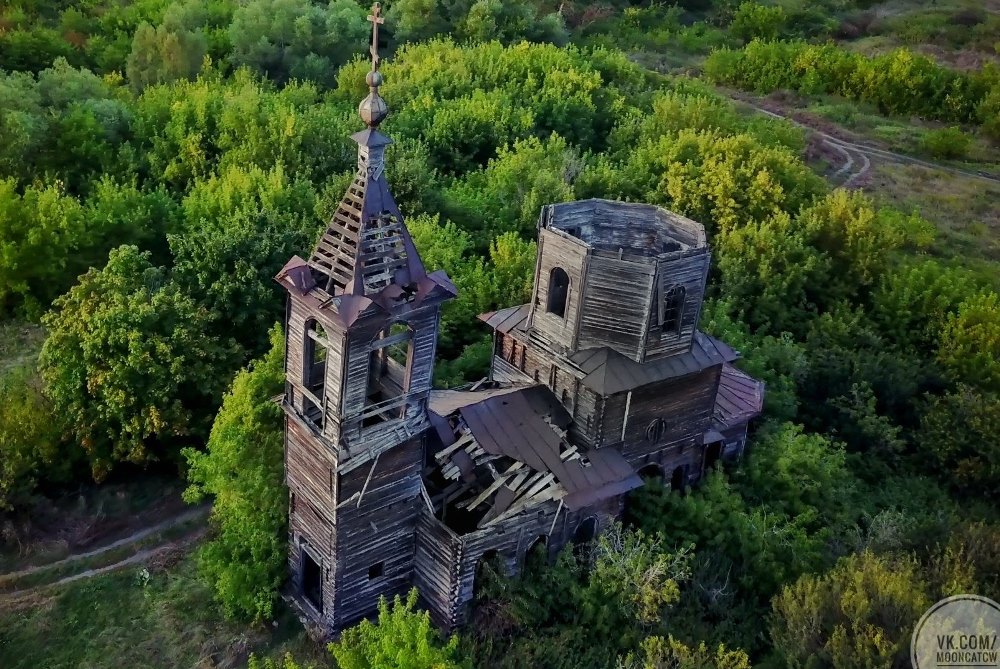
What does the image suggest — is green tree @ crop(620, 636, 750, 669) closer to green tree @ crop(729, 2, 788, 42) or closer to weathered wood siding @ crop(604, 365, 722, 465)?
weathered wood siding @ crop(604, 365, 722, 465)

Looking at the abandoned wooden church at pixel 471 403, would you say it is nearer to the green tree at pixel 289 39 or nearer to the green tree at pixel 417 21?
the green tree at pixel 289 39

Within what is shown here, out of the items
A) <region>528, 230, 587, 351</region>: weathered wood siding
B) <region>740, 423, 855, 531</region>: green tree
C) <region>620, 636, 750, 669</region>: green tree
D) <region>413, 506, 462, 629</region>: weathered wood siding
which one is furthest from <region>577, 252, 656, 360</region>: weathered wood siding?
<region>620, 636, 750, 669</region>: green tree

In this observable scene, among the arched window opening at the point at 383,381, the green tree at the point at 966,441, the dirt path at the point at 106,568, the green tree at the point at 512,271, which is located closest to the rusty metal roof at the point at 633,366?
the arched window opening at the point at 383,381

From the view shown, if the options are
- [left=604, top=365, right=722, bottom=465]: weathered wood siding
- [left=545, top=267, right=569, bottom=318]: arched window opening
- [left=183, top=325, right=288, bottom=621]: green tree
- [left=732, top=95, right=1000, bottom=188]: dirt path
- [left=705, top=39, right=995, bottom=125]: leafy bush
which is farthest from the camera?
[left=705, top=39, right=995, bottom=125]: leafy bush

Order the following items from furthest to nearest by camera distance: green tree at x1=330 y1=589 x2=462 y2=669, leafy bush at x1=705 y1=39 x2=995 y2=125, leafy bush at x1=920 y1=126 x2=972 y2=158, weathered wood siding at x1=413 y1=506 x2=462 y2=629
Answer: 1. leafy bush at x1=705 y1=39 x2=995 y2=125
2. leafy bush at x1=920 y1=126 x2=972 y2=158
3. weathered wood siding at x1=413 y1=506 x2=462 y2=629
4. green tree at x1=330 y1=589 x2=462 y2=669

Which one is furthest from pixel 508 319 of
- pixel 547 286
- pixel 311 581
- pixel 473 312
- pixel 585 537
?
pixel 311 581

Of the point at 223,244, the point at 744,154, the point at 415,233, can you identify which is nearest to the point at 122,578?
the point at 223,244
